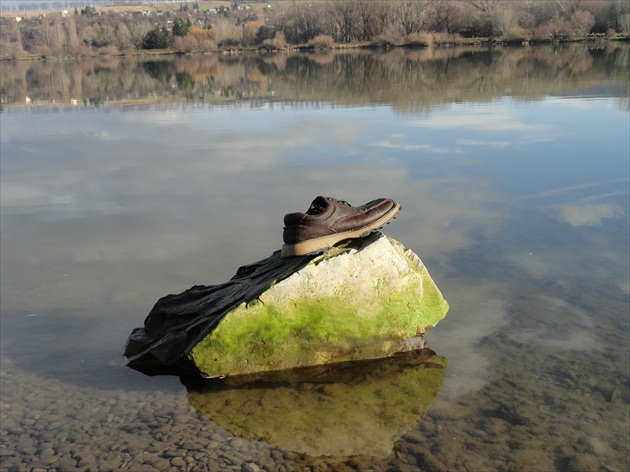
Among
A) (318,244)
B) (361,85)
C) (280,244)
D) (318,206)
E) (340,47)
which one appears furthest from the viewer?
(340,47)

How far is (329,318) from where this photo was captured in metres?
5.54

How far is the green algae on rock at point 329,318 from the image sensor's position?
539cm

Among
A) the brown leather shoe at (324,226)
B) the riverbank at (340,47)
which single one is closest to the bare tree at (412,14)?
the riverbank at (340,47)

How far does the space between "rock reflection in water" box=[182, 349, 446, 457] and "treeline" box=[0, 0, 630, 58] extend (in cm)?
7014

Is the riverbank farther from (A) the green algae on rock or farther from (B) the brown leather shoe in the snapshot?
(A) the green algae on rock

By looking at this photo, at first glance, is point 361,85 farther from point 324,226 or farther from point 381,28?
point 381,28

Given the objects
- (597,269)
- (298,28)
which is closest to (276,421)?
(597,269)

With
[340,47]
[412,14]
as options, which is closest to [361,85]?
[340,47]

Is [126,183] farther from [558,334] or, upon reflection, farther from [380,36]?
[380,36]

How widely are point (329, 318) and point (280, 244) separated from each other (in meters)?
2.96

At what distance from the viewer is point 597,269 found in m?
7.41

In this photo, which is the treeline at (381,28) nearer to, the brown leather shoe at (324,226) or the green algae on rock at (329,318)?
the brown leather shoe at (324,226)

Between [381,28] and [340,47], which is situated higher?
[381,28]

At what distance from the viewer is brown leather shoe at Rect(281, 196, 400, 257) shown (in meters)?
5.63
